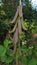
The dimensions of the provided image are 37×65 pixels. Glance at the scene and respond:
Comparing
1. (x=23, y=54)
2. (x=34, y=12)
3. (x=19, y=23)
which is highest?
(x=23, y=54)

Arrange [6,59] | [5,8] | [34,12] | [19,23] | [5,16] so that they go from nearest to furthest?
[6,59]
[19,23]
[5,16]
[5,8]
[34,12]

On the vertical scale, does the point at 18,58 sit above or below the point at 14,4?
above

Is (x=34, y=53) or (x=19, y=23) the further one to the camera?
(x=19, y=23)

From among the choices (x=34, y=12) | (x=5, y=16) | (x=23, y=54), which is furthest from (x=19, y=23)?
(x=34, y=12)

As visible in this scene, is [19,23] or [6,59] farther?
[19,23]

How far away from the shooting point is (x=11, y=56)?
929 mm

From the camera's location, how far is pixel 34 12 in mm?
5152

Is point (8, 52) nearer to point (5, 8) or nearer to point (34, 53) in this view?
point (34, 53)

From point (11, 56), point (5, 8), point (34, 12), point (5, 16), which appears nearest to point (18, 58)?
point (11, 56)

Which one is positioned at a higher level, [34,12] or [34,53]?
[34,53]

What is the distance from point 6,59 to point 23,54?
0.34 feet

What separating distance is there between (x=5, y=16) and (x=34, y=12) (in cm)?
106

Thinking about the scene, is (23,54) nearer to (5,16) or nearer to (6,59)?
(6,59)

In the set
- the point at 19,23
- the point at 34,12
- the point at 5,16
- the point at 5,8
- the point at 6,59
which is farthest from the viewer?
the point at 34,12
